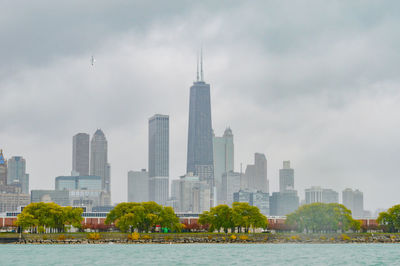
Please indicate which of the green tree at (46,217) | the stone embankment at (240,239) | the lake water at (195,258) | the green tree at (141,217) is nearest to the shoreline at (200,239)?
the stone embankment at (240,239)

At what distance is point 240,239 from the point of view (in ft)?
563

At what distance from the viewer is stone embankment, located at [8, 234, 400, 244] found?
160 meters

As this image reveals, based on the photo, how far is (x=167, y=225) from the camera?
18275cm

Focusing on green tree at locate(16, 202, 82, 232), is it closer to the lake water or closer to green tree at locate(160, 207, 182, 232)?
green tree at locate(160, 207, 182, 232)

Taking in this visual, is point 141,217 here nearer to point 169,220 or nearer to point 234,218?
point 169,220

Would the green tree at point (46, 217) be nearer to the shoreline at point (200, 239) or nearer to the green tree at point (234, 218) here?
the shoreline at point (200, 239)

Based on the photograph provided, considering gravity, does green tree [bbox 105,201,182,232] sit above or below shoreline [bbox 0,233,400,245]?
above

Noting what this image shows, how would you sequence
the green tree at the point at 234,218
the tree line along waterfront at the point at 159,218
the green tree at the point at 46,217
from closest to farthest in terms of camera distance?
the green tree at the point at 46,217, the tree line along waterfront at the point at 159,218, the green tree at the point at 234,218

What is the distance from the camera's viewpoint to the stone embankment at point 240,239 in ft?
527

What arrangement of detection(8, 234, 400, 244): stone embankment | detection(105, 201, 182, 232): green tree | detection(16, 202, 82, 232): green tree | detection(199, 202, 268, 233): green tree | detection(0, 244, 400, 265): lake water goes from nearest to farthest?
detection(0, 244, 400, 265): lake water → detection(8, 234, 400, 244): stone embankment → detection(16, 202, 82, 232): green tree → detection(105, 201, 182, 232): green tree → detection(199, 202, 268, 233): green tree

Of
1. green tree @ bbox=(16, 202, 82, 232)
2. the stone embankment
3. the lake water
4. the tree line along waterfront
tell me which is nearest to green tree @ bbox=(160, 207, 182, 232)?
the tree line along waterfront

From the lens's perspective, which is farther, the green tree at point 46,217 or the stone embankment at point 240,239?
the green tree at point 46,217

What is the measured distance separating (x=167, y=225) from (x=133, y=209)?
9.79m

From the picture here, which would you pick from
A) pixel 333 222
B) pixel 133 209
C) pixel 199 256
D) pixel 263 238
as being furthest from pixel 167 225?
pixel 199 256
